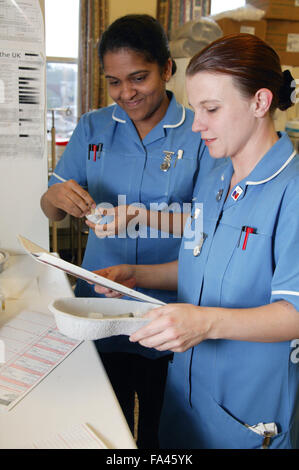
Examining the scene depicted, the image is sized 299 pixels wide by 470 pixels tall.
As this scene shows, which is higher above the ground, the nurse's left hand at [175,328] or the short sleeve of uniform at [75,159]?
the short sleeve of uniform at [75,159]

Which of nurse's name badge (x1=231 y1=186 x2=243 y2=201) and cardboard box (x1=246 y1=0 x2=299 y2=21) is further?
cardboard box (x1=246 y1=0 x2=299 y2=21)

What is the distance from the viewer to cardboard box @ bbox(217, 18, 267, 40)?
3.18 meters

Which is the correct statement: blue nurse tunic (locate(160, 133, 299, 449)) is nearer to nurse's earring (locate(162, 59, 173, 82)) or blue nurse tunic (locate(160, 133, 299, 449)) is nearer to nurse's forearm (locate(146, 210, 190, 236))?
nurse's forearm (locate(146, 210, 190, 236))

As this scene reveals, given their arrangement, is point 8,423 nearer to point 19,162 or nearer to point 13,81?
point 19,162

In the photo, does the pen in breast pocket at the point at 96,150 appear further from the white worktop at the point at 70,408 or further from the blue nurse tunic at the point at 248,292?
the white worktop at the point at 70,408

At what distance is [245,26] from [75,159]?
223cm

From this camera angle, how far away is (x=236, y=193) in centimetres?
106

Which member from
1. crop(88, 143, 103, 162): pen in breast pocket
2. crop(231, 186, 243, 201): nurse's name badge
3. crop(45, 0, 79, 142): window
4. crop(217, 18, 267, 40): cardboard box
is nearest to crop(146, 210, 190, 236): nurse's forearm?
crop(88, 143, 103, 162): pen in breast pocket

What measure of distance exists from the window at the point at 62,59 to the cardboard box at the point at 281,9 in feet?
5.84

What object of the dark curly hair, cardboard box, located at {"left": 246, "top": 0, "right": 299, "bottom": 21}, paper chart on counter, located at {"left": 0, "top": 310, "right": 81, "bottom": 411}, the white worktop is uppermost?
cardboard box, located at {"left": 246, "top": 0, "right": 299, "bottom": 21}

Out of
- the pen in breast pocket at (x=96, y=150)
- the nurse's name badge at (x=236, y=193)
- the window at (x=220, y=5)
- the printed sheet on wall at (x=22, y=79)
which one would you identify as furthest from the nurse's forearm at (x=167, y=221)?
the window at (x=220, y=5)

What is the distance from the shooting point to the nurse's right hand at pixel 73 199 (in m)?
1.45

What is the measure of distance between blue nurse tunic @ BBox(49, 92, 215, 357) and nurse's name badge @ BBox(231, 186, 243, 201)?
469 millimetres

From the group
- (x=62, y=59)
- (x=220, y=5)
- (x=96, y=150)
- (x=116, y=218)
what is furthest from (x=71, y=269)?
(x=220, y=5)
